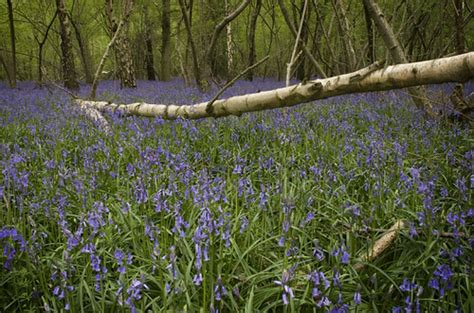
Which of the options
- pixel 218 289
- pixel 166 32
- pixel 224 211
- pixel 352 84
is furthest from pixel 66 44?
pixel 218 289

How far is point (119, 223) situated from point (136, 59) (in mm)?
32197

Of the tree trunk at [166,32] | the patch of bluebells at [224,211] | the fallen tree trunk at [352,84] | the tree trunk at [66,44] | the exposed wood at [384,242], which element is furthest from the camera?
the tree trunk at [166,32]

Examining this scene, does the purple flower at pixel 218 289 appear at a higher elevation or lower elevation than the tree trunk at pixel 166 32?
lower

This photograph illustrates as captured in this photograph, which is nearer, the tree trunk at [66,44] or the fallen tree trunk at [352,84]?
the fallen tree trunk at [352,84]

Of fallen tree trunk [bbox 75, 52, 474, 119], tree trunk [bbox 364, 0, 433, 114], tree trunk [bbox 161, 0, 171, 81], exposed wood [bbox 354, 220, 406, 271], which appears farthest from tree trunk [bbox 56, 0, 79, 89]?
exposed wood [bbox 354, 220, 406, 271]

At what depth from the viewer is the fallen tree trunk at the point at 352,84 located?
117 inches

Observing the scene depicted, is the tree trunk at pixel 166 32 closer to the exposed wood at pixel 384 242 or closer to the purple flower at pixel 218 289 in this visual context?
the exposed wood at pixel 384 242

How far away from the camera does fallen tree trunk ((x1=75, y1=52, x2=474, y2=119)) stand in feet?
9.73

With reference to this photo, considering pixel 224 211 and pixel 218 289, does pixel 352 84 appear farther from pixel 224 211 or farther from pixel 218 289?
pixel 218 289

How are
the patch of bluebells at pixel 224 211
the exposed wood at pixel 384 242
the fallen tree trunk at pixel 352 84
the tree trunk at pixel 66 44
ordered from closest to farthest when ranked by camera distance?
the patch of bluebells at pixel 224 211, the exposed wood at pixel 384 242, the fallen tree trunk at pixel 352 84, the tree trunk at pixel 66 44

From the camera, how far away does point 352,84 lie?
386 centimetres

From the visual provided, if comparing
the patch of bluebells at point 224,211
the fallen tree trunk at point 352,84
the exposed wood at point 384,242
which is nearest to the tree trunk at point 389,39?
the patch of bluebells at point 224,211

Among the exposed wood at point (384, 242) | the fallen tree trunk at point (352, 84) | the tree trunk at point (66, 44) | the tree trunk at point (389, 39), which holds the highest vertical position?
the tree trunk at point (66, 44)

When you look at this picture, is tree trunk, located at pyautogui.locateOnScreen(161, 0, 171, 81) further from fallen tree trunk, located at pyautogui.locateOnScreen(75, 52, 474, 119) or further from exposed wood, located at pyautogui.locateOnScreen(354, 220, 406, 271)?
exposed wood, located at pyautogui.locateOnScreen(354, 220, 406, 271)
